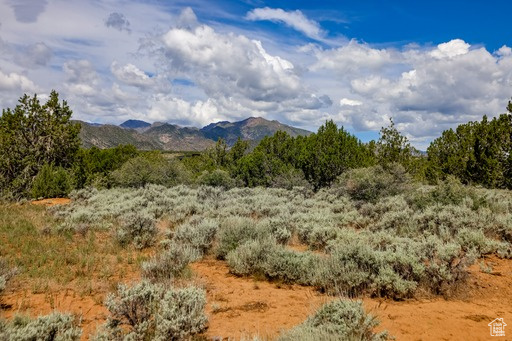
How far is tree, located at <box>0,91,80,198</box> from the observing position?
87.0 feet

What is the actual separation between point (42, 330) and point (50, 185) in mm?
23859

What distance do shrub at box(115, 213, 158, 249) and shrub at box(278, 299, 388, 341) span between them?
673 centimetres

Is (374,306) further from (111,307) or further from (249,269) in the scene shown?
(111,307)

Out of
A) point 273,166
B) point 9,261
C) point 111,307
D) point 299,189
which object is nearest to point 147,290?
point 111,307

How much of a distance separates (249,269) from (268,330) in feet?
10.0

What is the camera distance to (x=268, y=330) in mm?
4883

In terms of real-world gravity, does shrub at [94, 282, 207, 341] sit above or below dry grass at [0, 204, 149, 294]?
above

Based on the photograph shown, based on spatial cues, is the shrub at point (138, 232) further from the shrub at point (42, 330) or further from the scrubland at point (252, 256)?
the shrub at point (42, 330)

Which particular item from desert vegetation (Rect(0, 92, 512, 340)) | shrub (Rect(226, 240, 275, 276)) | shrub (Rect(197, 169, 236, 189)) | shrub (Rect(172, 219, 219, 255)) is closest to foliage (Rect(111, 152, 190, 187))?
desert vegetation (Rect(0, 92, 512, 340))

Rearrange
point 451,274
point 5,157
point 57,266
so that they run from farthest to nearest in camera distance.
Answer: point 5,157, point 57,266, point 451,274

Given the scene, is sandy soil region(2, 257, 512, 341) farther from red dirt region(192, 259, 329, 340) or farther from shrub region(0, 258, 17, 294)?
shrub region(0, 258, 17, 294)

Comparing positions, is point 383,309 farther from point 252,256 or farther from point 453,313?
point 252,256

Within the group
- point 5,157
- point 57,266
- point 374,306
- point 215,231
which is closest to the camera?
point 374,306

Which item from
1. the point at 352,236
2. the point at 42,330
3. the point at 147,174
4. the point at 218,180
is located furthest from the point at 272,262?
the point at 147,174
